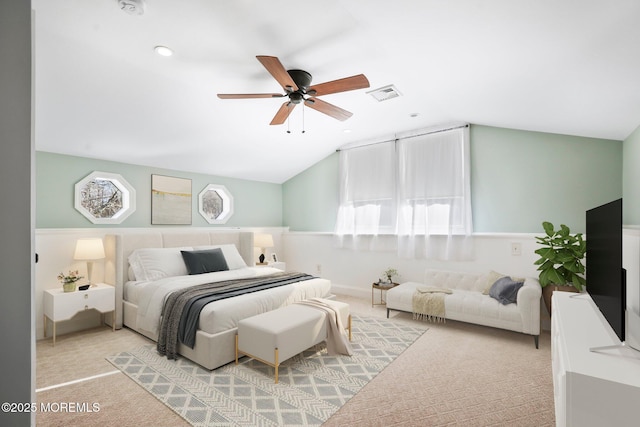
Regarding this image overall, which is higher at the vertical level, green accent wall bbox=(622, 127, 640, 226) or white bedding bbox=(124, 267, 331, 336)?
green accent wall bbox=(622, 127, 640, 226)

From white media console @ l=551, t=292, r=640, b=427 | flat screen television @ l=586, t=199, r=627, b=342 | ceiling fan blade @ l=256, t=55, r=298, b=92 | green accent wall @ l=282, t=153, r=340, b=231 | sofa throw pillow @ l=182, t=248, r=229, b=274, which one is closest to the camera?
white media console @ l=551, t=292, r=640, b=427

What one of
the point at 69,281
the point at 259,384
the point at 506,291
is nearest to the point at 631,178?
the point at 506,291

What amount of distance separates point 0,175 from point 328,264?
491 cm

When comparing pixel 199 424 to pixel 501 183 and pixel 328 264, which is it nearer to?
pixel 328 264

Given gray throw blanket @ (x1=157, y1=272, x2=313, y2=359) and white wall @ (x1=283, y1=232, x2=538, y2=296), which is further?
white wall @ (x1=283, y1=232, x2=538, y2=296)

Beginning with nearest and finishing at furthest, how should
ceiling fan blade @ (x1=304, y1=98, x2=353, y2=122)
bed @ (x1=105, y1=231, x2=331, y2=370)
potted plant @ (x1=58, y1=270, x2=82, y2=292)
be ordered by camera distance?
bed @ (x1=105, y1=231, x2=331, y2=370) → ceiling fan blade @ (x1=304, y1=98, x2=353, y2=122) → potted plant @ (x1=58, y1=270, x2=82, y2=292)

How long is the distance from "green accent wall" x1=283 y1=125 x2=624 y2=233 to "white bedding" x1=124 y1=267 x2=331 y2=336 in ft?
8.31

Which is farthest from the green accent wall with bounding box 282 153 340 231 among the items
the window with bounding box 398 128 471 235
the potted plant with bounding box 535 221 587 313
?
the potted plant with bounding box 535 221 587 313

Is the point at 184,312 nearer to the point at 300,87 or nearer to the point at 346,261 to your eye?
the point at 300,87

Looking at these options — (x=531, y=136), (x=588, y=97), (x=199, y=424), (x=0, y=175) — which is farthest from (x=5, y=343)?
(x=531, y=136)

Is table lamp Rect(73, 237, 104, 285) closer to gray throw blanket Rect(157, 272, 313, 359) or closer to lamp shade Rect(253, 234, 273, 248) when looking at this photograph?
gray throw blanket Rect(157, 272, 313, 359)

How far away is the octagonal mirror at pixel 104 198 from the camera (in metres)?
3.77

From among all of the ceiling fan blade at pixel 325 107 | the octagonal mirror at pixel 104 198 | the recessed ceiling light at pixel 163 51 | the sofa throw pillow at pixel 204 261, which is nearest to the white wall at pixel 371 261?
the sofa throw pillow at pixel 204 261

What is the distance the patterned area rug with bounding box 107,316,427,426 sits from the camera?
2.01m
